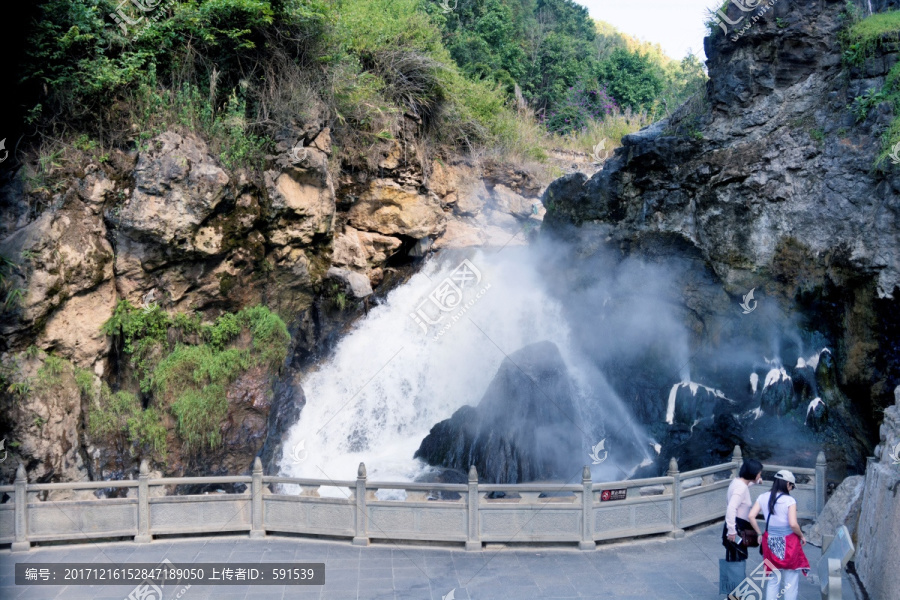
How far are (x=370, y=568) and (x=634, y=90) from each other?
27336 mm

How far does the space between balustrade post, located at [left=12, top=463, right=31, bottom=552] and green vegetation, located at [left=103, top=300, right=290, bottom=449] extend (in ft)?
8.99

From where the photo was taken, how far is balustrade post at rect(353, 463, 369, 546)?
29.9 ft

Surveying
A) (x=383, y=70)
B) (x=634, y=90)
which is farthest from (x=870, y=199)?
(x=634, y=90)

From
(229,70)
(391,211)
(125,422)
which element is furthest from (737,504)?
(229,70)

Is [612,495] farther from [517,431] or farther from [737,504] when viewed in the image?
[517,431]

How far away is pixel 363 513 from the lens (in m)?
9.14

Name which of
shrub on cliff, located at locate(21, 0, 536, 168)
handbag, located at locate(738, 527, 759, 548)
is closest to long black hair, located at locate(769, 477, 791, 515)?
handbag, located at locate(738, 527, 759, 548)

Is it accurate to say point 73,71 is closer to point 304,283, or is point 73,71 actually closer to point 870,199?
point 304,283

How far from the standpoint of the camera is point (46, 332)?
1139 centimetres

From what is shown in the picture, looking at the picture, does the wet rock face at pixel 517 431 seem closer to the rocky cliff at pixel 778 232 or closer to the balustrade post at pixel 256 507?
the rocky cliff at pixel 778 232

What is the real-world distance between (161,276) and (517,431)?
7769mm

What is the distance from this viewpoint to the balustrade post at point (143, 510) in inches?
363

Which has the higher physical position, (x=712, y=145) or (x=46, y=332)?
(x=712, y=145)

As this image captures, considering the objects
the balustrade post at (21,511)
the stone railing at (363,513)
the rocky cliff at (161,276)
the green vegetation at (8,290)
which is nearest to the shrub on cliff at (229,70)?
the rocky cliff at (161,276)
